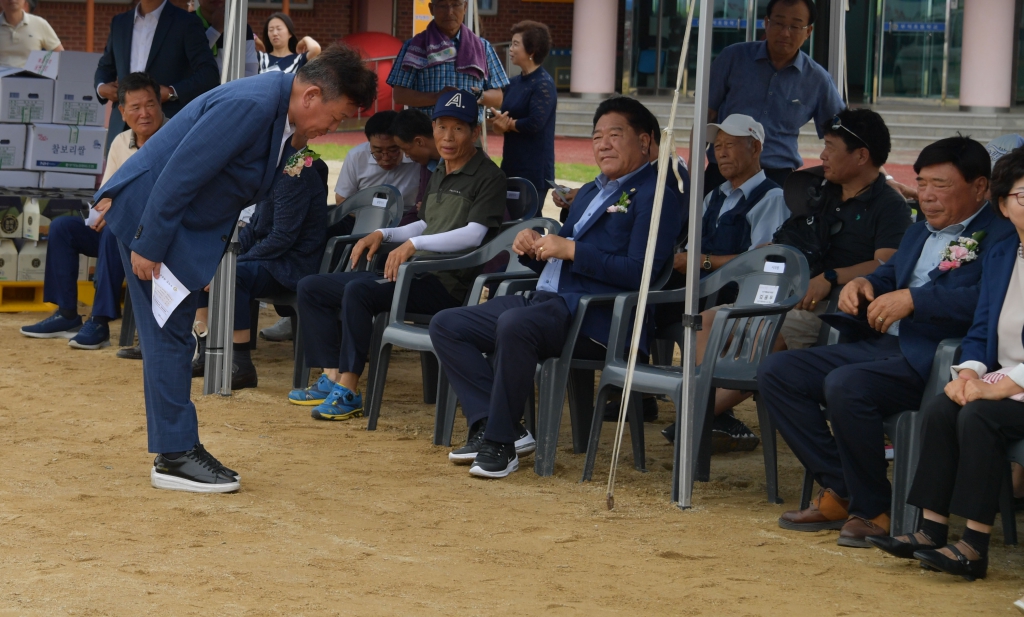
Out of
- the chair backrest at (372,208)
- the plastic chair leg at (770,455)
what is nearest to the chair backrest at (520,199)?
the chair backrest at (372,208)

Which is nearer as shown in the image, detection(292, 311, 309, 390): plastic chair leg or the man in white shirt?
detection(292, 311, 309, 390): plastic chair leg

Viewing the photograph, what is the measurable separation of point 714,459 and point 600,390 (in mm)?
833

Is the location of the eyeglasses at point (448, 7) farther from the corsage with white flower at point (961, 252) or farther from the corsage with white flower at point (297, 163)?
the corsage with white flower at point (961, 252)

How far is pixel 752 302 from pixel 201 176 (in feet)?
7.01

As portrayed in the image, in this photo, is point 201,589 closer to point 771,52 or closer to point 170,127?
point 170,127

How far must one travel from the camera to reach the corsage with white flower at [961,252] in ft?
13.8

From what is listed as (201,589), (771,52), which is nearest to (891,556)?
(201,589)

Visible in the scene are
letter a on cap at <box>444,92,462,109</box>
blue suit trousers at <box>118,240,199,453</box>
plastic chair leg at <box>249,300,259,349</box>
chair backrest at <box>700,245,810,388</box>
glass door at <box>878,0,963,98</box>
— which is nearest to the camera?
blue suit trousers at <box>118,240,199,453</box>

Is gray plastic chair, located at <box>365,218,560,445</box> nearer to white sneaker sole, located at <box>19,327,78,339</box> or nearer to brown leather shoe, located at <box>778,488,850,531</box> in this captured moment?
brown leather shoe, located at <box>778,488,850,531</box>

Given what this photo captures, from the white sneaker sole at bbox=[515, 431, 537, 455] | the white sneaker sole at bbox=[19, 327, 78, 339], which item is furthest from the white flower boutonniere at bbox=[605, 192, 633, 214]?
the white sneaker sole at bbox=[19, 327, 78, 339]

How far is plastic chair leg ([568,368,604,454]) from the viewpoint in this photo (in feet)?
17.7

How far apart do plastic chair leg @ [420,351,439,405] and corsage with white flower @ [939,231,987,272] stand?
265 cm

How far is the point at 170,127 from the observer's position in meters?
4.36

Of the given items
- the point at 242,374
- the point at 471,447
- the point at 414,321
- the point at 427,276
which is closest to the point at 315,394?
the point at 242,374
